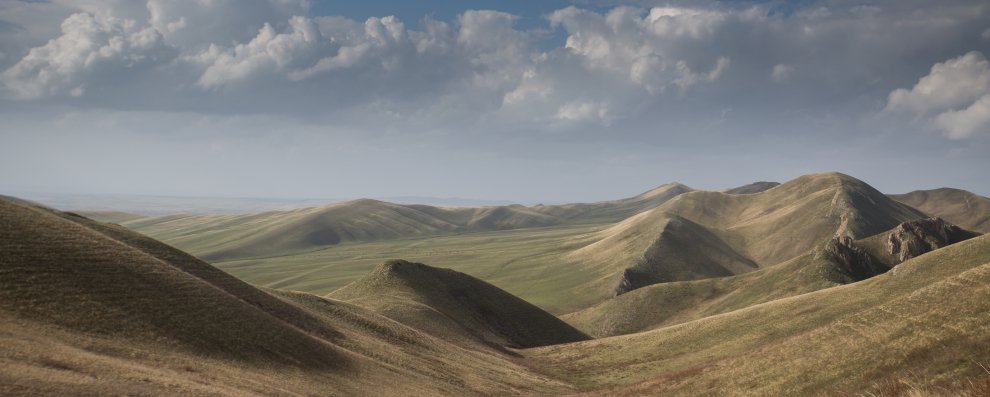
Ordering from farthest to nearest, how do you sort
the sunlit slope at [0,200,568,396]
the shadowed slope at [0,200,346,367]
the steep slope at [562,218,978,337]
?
the steep slope at [562,218,978,337] < the shadowed slope at [0,200,346,367] < the sunlit slope at [0,200,568,396]

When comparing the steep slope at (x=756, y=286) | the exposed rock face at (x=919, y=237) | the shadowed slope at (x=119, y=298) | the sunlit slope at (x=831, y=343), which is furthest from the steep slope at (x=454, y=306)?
the exposed rock face at (x=919, y=237)

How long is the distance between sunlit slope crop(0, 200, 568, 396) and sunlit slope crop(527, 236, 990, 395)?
18.9 metres

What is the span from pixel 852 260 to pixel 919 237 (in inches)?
1374

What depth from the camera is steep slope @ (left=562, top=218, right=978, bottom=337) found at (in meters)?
140

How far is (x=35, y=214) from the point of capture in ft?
181

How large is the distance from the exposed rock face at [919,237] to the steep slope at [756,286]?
0.23m

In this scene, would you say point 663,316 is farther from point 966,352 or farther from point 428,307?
point 966,352

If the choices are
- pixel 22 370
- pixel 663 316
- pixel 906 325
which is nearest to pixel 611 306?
pixel 663 316

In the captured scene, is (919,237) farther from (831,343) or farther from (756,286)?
(831,343)

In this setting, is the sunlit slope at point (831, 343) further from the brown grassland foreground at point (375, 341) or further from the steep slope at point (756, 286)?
the steep slope at point (756, 286)

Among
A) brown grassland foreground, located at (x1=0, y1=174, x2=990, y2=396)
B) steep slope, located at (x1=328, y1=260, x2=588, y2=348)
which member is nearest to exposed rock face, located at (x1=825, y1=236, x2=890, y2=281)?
brown grassland foreground, located at (x1=0, y1=174, x2=990, y2=396)

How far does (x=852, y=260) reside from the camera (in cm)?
15212

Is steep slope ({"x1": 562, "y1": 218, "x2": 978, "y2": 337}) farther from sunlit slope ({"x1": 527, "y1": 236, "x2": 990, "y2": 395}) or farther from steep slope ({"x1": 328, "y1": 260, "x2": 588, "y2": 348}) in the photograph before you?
sunlit slope ({"x1": 527, "y1": 236, "x2": 990, "y2": 395})

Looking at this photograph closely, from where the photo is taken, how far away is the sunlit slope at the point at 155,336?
1278 inches
